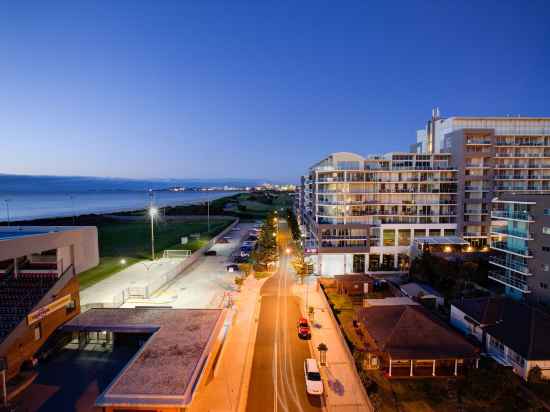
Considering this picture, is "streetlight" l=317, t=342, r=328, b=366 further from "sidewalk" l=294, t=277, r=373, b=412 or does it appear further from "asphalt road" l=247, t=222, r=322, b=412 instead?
"asphalt road" l=247, t=222, r=322, b=412

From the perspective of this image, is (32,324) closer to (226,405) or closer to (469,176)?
(226,405)

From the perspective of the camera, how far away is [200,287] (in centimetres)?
3588

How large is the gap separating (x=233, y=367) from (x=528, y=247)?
95.9ft

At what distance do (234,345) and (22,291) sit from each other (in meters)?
15.1

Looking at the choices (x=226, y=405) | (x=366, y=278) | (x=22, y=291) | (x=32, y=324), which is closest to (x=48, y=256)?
(x=22, y=291)

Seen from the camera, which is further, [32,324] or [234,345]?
[234,345]

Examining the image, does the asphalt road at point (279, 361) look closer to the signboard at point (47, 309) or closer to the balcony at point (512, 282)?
the signboard at point (47, 309)

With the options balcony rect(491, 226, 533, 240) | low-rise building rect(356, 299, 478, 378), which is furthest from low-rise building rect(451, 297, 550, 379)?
balcony rect(491, 226, 533, 240)

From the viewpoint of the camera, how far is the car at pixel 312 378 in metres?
17.8

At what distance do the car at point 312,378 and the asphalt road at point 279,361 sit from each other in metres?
0.40

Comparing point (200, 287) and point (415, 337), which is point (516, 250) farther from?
point (200, 287)

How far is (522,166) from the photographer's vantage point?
45.8 meters

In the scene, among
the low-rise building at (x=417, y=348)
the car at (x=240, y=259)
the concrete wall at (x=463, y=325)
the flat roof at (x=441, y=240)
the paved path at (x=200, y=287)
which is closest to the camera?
the low-rise building at (x=417, y=348)

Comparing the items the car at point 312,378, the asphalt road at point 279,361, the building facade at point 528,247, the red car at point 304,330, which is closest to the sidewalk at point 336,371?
the red car at point 304,330
